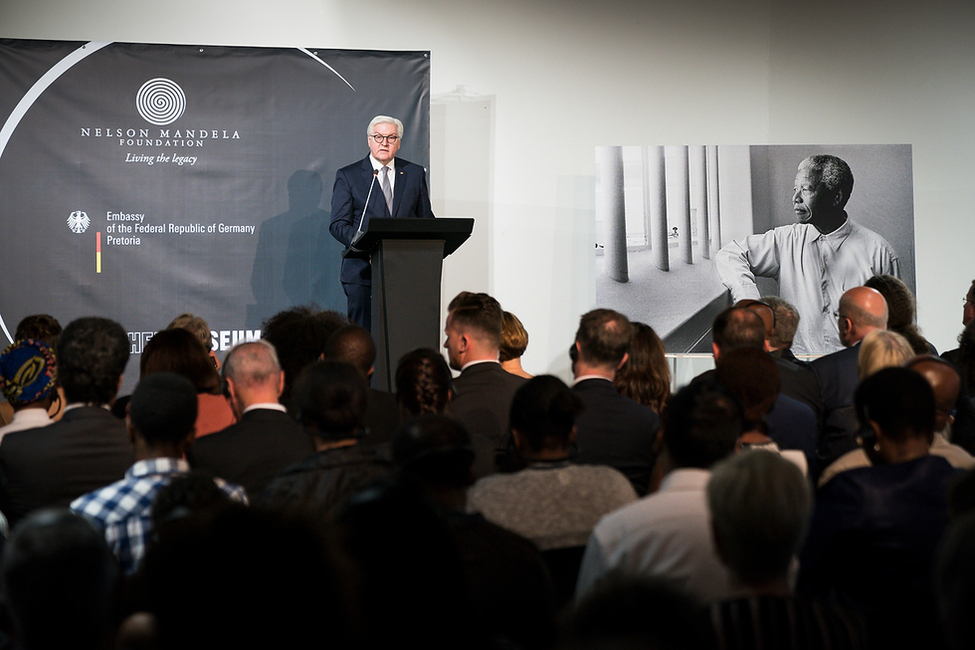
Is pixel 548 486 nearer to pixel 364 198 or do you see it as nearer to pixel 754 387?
pixel 754 387

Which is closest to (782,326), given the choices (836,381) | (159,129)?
(836,381)

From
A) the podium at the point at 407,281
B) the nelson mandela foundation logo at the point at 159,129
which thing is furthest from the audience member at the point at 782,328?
the nelson mandela foundation logo at the point at 159,129

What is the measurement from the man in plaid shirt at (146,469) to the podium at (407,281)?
1.90 meters

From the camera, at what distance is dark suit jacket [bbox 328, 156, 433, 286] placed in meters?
5.97

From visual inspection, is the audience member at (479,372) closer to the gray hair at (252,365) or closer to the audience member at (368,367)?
the audience member at (368,367)

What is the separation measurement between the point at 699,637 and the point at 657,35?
6979mm

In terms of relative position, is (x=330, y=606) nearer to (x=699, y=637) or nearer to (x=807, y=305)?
(x=699, y=637)

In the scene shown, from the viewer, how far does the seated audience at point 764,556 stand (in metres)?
1.44

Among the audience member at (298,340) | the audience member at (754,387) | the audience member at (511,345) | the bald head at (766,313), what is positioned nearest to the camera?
the audience member at (754,387)

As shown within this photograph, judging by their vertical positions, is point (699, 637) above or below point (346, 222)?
below

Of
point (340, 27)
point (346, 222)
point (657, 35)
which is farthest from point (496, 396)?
point (657, 35)

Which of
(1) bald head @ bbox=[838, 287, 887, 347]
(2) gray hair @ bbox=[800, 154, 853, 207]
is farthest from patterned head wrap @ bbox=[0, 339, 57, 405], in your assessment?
(2) gray hair @ bbox=[800, 154, 853, 207]

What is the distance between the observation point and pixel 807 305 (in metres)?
6.44

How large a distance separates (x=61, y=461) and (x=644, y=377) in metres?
2.09
